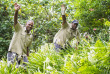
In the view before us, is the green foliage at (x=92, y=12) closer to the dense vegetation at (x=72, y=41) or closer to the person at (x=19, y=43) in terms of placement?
the dense vegetation at (x=72, y=41)

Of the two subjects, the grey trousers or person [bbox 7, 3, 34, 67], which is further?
person [bbox 7, 3, 34, 67]

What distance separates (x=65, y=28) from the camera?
4.59m

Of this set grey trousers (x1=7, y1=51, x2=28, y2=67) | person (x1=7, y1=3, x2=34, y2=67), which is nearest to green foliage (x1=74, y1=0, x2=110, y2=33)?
person (x1=7, y1=3, x2=34, y2=67)

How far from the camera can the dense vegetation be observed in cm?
187

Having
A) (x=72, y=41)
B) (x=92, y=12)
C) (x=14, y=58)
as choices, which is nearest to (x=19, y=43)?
(x=14, y=58)

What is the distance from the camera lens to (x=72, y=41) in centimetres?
607

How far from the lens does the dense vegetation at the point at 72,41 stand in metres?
1.87

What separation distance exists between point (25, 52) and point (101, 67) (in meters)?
2.86

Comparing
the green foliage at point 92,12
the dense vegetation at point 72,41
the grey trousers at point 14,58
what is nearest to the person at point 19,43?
the grey trousers at point 14,58

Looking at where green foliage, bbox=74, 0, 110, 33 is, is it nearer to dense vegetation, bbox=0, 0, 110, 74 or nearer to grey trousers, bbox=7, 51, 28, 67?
dense vegetation, bbox=0, 0, 110, 74

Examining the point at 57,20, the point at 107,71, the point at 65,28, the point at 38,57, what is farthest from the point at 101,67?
the point at 57,20

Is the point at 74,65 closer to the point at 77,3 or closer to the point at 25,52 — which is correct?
the point at 25,52

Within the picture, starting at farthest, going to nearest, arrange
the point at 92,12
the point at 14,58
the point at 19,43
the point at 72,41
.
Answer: the point at 72,41 < the point at 92,12 < the point at 19,43 < the point at 14,58

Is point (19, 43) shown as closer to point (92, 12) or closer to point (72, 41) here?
point (72, 41)
